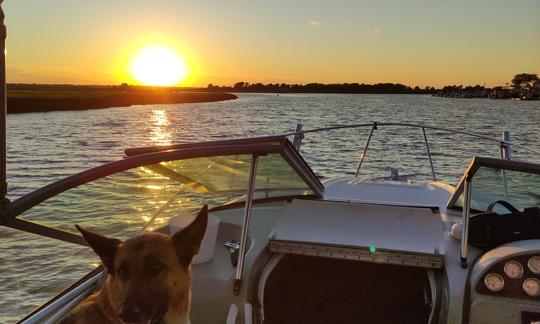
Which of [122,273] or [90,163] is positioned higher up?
[122,273]

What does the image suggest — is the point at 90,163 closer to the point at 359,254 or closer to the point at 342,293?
the point at 342,293

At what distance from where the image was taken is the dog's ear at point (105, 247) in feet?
8.54

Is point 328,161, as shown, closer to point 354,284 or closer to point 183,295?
point 354,284

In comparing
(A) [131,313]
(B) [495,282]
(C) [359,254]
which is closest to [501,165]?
(B) [495,282]

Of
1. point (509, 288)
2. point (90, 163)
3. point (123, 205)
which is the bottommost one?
point (90, 163)

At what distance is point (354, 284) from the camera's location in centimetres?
484

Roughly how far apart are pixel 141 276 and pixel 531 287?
8.96 feet

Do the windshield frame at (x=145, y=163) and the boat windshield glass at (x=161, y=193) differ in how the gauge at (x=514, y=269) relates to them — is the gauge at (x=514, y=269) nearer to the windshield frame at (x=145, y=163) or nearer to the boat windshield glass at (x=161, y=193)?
the windshield frame at (x=145, y=163)

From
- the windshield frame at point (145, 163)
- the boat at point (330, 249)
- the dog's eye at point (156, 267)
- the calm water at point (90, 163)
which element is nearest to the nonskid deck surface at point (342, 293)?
the boat at point (330, 249)

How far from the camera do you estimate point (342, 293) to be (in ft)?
15.8

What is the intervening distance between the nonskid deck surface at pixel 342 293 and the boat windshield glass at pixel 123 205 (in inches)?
31.4

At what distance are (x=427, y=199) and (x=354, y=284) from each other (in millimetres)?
2063

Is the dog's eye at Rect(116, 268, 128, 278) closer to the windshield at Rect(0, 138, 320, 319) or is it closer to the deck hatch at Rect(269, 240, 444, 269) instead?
the windshield at Rect(0, 138, 320, 319)

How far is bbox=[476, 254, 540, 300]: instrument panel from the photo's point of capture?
3.56m
